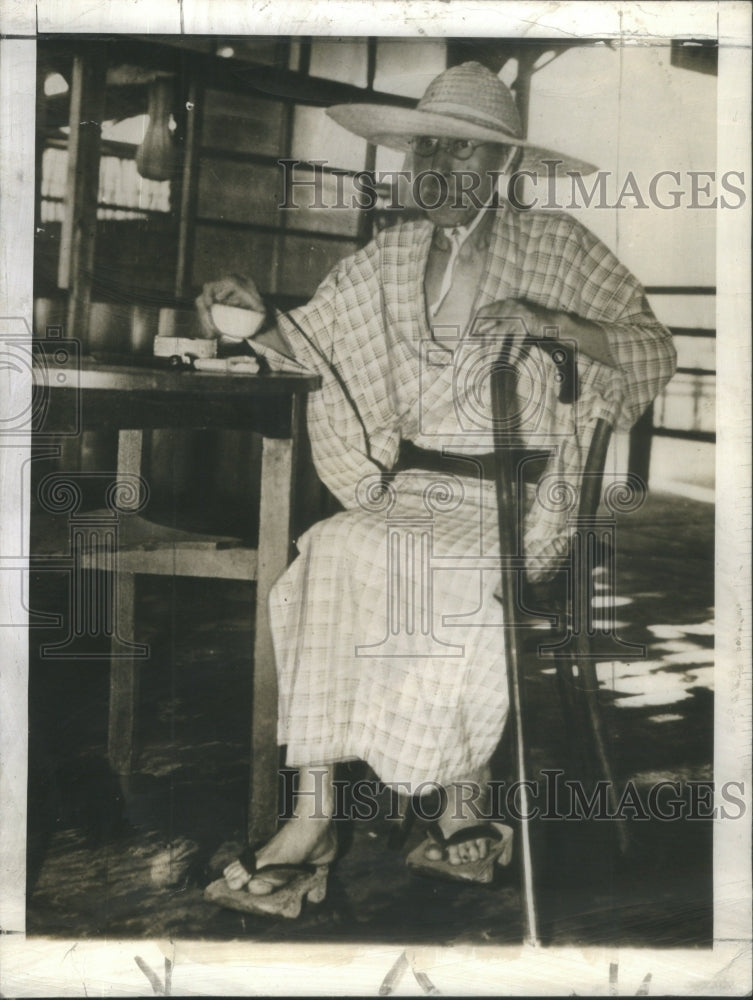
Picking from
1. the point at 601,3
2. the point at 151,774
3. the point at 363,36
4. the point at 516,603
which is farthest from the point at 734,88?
the point at 151,774

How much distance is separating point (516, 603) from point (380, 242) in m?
1.01

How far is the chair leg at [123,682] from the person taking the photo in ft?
7.04

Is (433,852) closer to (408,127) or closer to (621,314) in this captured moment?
(621,314)

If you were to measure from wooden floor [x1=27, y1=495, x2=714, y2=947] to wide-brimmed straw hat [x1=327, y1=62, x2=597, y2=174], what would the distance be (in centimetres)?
104

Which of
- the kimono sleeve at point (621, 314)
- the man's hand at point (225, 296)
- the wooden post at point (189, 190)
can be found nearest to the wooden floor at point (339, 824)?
the kimono sleeve at point (621, 314)

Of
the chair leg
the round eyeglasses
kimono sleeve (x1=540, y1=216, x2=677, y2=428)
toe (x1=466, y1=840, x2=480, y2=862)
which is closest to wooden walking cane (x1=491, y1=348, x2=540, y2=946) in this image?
toe (x1=466, y1=840, x2=480, y2=862)

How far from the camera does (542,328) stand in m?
2.17

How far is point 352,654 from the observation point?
2.15 m

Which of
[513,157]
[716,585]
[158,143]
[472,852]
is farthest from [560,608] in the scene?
[158,143]

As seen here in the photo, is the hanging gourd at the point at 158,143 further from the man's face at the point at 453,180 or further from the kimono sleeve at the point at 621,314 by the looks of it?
the kimono sleeve at the point at 621,314

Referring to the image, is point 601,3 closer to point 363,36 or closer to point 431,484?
point 363,36

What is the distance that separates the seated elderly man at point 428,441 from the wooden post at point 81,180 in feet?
1.08

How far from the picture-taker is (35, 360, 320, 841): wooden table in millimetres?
2141

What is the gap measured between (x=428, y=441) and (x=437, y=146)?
2.53 ft
